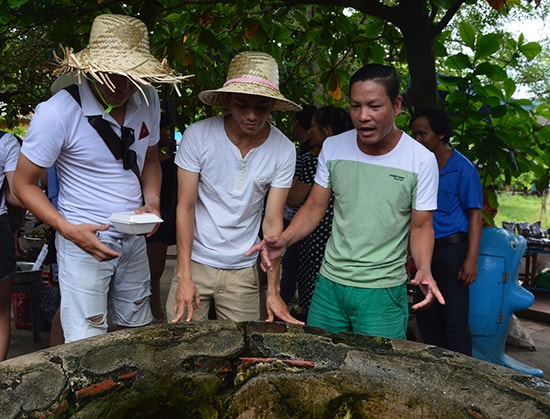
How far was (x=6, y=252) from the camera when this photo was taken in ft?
10.0

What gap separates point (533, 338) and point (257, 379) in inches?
159

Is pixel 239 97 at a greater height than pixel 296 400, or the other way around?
pixel 239 97

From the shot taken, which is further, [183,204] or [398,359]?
[183,204]

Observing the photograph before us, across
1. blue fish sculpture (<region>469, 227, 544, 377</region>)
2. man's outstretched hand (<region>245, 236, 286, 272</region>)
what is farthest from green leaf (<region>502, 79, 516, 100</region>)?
man's outstretched hand (<region>245, 236, 286, 272</region>)

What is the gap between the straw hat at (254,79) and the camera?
249cm

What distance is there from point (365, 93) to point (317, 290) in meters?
0.87

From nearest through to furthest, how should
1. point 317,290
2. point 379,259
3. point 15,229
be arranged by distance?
point 379,259 < point 317,290 < point 15,229

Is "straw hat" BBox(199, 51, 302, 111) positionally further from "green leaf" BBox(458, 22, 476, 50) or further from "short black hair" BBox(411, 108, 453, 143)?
"green leaf" BBox(458, 22, 476, 50)

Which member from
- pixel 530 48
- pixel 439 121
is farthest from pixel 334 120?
pixel 530 48

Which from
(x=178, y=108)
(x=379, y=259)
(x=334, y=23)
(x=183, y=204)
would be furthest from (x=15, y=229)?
(x=379, y=259)

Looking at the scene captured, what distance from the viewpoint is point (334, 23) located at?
14.3 ft

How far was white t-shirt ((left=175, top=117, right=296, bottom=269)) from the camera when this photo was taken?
2.57m

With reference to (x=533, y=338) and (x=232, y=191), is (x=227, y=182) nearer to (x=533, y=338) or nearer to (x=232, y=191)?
(x=232, y=191)

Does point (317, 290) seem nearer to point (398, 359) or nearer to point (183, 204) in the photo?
point (183, 204)
